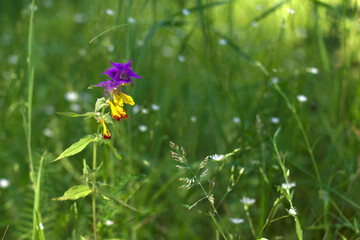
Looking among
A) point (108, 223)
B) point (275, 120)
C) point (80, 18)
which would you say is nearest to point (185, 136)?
point (275, 120)

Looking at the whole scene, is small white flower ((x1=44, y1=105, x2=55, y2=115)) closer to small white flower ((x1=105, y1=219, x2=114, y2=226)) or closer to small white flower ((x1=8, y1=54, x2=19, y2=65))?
small white flower ((x1=8, y1=54, x2=19, y2=65))

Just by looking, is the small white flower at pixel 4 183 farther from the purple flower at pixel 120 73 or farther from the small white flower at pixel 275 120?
the small white flower at pixel 275 120

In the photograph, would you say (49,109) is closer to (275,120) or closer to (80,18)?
(80,18)

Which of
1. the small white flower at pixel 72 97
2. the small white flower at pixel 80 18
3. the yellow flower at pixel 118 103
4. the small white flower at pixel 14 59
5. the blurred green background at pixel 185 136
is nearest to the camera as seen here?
the yellow flower at pixel 118 103

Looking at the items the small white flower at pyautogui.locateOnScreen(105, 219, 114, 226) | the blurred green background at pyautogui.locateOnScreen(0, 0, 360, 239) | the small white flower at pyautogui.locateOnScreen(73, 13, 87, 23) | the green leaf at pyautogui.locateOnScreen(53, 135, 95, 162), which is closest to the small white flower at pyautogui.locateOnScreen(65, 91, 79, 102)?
the blurred green background at pyautogui.locateOnScreen(0, 0, 360, 239)

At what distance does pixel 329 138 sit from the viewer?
2068mm

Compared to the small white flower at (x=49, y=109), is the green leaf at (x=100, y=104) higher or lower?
lower

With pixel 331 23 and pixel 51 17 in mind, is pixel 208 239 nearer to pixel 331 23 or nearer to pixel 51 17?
pixel 331 23

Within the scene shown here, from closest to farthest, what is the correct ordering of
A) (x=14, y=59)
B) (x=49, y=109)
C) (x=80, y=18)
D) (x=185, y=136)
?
(x=185, y=136) → (x=14, y=59) → (x=49, y=109) → (x=80, y=18)

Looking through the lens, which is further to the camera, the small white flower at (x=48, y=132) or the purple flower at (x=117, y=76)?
the small white flower at (x=48, y=132)

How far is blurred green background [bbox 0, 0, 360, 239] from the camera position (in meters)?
1.53

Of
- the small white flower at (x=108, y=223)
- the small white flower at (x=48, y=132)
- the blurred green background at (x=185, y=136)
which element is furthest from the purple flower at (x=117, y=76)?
the small white flower at (x=48, y=132)

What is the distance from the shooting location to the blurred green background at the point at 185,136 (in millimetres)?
1526

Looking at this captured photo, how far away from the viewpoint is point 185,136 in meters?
1.91
